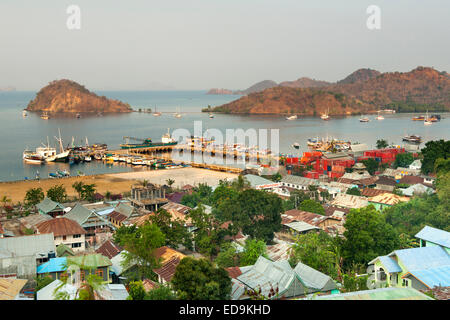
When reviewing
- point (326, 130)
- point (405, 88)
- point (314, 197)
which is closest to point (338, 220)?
point (314, 197)

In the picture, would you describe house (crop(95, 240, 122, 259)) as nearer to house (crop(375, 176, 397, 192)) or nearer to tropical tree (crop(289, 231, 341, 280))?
tropical tree (crop(289, 231, 341, 280))

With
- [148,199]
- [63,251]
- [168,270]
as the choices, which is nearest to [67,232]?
[63,251]

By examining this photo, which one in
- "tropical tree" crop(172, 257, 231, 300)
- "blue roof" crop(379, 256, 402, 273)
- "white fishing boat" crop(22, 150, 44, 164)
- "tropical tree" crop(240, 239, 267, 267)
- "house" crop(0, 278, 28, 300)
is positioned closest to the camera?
"tropical tree" crop(172, 257, 231, 300)

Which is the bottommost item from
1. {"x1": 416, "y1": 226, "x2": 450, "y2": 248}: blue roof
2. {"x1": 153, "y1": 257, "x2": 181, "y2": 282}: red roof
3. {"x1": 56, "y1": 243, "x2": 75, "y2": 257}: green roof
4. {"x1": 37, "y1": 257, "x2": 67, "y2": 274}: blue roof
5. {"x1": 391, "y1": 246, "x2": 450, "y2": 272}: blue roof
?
{"x1": 56, "y1": 243, "x2": 75, "y2": 257}: green roof

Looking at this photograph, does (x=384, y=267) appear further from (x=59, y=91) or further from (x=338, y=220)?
(x=59, y=91)

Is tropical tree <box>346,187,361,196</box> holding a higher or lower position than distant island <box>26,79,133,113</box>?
lower

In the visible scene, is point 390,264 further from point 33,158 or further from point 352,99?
point 352,99

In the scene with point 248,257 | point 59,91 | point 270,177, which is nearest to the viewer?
point 248,257

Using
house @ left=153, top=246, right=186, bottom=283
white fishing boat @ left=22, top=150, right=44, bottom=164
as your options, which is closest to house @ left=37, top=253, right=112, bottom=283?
house @ left=153, top=246, right=186, bottom=283

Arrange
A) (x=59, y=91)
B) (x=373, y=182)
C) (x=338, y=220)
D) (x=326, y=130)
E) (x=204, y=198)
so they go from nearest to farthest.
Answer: (x=338, y=220), (x=204, y=198), (x=373, y=182), (x=326, y=130), (x=59, y=91)
